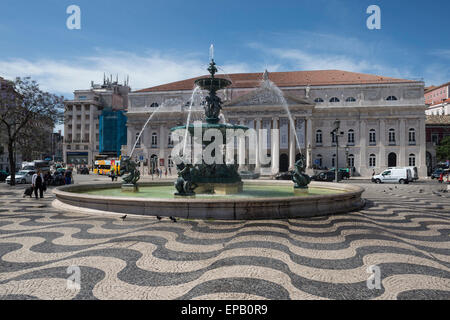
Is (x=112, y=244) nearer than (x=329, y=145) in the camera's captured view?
Yes

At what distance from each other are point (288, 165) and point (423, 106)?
21417mm

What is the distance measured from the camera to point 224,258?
4422 millimetres

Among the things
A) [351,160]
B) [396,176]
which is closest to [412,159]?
[351,160]

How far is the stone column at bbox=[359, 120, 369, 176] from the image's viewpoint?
44.1 m

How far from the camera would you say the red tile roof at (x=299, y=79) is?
4513cm

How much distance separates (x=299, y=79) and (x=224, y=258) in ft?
A: 158

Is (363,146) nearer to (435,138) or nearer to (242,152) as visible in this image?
(435,138)

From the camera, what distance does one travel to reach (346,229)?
6387mm

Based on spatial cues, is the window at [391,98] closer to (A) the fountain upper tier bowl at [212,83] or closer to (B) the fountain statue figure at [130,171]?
(A) the fountain upper tier bowl at [212,83]

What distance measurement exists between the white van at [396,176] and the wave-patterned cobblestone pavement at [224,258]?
22993 mm

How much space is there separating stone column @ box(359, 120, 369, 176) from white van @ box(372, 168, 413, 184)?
53.7 feet

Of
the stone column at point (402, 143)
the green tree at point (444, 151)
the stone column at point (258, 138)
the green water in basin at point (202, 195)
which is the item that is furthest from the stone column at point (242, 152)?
the green water in basin at point (202, 195)
